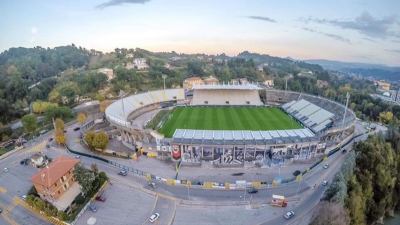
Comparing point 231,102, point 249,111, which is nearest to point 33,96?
point 231,102

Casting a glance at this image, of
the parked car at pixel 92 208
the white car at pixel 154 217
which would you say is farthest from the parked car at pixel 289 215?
the parked car at pixel 92 208

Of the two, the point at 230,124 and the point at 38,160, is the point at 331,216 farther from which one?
the point at 38,160

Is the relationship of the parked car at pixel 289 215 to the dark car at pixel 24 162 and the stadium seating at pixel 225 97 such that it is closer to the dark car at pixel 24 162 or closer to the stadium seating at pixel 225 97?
the dark car at pixel 24 162

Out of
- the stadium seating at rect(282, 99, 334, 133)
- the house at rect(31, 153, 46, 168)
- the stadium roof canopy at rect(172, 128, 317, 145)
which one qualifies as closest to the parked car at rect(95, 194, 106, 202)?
the stadium roof canopy at rect(172, 128, 317, 145)

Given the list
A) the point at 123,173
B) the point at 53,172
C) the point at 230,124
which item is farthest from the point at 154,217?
the point at 230,124

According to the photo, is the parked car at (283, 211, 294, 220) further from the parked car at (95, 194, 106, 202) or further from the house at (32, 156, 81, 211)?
the house at (32, 156, 81, 211)

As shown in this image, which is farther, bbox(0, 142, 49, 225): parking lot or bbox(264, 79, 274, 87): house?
bbox(264, 79, 274, 87): house
